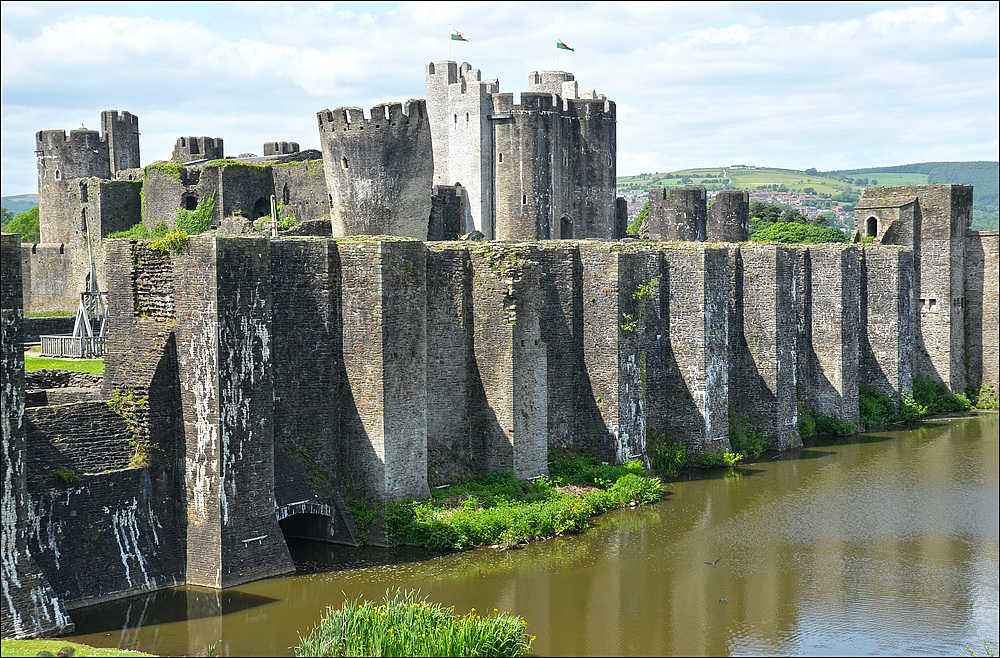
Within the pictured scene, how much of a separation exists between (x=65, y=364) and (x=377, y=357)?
540cm

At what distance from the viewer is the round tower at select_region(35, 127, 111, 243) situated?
166 feet

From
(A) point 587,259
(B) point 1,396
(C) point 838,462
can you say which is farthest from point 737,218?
(B) point 1,396

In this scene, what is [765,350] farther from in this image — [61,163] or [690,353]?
[61,163]

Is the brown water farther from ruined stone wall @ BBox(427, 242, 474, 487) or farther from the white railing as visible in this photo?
the white railing

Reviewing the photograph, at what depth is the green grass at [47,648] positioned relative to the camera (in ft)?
42.8

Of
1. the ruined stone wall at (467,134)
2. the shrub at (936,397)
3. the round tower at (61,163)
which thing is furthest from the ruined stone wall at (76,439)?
the round tower at (61,163)

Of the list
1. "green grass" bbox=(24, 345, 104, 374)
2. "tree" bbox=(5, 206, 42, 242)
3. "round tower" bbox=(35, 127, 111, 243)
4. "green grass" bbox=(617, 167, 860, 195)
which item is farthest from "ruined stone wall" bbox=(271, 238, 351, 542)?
"green grass" bbox=(617, 167, 860, 195)

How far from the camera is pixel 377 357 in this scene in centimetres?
1898

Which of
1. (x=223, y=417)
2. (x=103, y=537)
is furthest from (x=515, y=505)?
(x=103, y=537)

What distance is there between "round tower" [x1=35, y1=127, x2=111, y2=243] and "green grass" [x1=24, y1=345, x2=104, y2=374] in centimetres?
3265

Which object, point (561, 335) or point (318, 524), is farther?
point (561, 335)

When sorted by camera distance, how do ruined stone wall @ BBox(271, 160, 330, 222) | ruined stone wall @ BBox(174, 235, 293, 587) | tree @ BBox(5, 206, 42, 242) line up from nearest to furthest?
1. ruined stone wall @ BBox(174, 235, 293, 587)
2. ruined stone wall @ BBox(271, 160, 330, 222)
3. tree @ BBox(5, 206, 42, 242)

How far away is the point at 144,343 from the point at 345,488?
420cm

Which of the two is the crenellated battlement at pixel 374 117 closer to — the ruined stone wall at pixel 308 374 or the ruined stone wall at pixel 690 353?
the ruined stone wall at pixel 308 374
